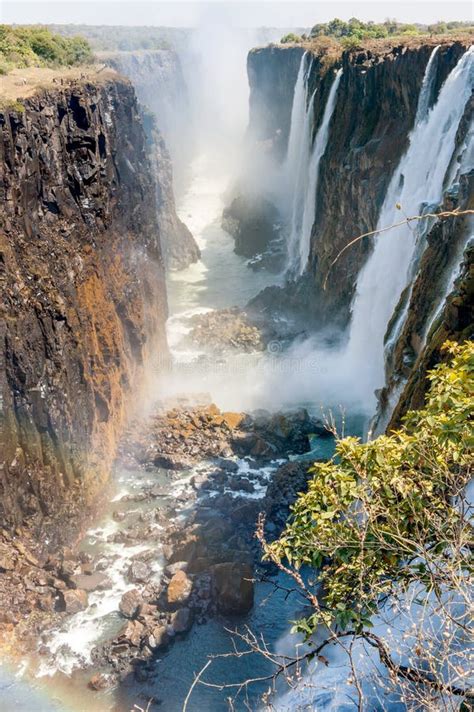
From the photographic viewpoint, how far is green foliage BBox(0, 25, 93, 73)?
33531mm

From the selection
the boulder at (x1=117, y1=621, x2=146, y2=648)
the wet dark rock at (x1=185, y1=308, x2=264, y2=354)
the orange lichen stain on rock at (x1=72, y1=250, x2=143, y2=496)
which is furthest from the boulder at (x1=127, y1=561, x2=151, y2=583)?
the wet dark rock at (x1=185, y1=308, x2=264, y2=354)

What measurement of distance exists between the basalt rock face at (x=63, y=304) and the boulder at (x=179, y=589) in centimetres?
481

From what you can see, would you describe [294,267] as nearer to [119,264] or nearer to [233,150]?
[119,264]

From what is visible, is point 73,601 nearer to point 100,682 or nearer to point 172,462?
point 100,682

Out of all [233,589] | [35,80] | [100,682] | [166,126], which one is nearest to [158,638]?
[100,682]

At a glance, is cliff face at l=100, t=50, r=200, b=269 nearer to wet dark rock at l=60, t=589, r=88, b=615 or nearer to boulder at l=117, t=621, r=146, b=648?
wet dark rock at l=60, t=589, r=88, b=615

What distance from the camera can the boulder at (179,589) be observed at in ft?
63.6

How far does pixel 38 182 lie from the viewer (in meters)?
21.5

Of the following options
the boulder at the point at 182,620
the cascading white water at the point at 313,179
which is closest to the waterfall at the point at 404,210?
the cascading white water at the point at 313,179

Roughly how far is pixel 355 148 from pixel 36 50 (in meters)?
21.7

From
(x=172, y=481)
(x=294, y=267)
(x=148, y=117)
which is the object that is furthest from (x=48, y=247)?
(x=148, y=117)

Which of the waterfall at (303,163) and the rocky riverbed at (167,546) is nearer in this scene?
the rocky riverbed at (167,546)

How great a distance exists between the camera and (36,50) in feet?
129

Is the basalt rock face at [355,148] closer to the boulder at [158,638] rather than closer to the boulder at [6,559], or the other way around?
the boulder at [158,638]
